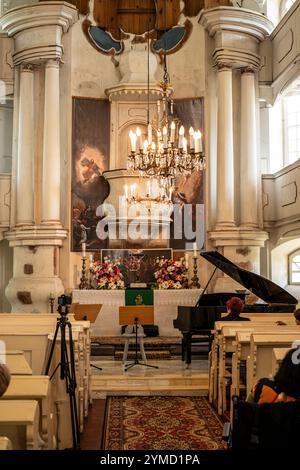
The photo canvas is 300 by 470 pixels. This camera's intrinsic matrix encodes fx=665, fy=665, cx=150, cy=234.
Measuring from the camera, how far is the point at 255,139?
1352 cm

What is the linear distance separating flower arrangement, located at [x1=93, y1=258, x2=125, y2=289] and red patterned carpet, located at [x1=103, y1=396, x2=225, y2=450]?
498 cm

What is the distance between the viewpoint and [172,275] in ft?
41.4

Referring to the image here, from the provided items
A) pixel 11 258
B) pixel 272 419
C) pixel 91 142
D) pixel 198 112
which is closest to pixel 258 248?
pixel 198 112

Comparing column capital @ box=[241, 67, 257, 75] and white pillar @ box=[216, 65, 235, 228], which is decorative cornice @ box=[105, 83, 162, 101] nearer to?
white pillar @ box=[216, 65, 235, 228]

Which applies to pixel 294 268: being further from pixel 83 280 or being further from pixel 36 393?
pixel 36 393

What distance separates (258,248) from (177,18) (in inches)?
204

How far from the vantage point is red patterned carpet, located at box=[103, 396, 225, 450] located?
539 centimetres

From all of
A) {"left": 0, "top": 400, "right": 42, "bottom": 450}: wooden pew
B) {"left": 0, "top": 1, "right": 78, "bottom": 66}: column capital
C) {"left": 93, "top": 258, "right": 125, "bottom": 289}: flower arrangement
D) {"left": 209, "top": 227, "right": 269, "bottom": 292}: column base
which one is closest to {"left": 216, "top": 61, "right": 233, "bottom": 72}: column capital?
{"left": 0, "top": 1, "right": 78, "bottom": 66}: column capital

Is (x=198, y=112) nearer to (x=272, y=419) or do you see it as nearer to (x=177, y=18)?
(x=177, y=18)

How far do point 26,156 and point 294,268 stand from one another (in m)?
5.92

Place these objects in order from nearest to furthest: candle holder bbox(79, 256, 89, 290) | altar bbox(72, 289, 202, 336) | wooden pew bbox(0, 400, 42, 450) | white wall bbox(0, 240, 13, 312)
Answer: wooden pew bbox(0, 400, 42, 450)
altar bbox(72, 289, 202, 336)
candle holder bbox(79, 256, 89, 290)
white wall bbox(0, 240, 13, 312)

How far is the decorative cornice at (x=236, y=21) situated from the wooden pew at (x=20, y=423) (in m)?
11.4

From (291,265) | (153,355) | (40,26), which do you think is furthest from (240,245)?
(40,26)

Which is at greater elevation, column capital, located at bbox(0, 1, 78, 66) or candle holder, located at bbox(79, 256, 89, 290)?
column capital, located at bbox(0, 1, 78, 66)
